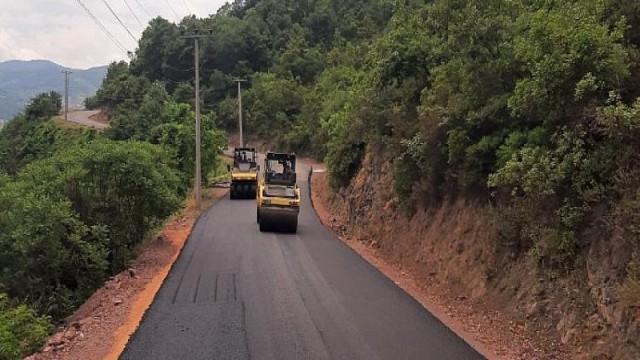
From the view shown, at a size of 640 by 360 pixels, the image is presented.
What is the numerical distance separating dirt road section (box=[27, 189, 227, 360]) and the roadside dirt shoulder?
19.3 ft

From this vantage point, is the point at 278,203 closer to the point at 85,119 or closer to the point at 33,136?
the point at 33,136

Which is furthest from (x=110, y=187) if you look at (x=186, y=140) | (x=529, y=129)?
(x=186, y=140)

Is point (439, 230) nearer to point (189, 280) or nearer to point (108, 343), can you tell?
point (189, 280)

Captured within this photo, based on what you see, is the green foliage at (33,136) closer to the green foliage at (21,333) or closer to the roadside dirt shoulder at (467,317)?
the green foliage at (21,333)

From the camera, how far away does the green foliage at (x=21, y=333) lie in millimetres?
11414

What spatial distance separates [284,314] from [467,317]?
→ 3554mm

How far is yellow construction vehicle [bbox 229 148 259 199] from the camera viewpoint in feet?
124

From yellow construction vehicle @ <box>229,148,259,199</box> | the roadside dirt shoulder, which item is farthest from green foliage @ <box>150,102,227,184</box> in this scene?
the roadside dirt shoulder

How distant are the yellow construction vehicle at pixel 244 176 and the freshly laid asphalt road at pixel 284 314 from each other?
→ 60.2ft

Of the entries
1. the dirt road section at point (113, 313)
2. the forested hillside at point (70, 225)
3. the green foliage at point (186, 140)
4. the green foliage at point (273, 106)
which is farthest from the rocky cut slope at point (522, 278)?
the green foliage at point (273, 106)

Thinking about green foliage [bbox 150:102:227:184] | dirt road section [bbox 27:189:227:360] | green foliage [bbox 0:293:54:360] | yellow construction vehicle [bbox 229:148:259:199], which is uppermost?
green foliage [bbox 150:102:227:184]

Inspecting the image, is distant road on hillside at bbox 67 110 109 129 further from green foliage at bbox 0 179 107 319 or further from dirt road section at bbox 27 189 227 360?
green foliage at bbox 0 179 107 319

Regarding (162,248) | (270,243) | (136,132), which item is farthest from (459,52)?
(136,132)

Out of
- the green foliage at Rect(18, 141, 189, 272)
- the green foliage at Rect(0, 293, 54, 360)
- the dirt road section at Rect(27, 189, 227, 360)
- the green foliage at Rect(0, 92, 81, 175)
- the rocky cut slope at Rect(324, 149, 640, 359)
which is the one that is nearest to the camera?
the rocky cut slope at Rect(324, 149, 640, 359)
